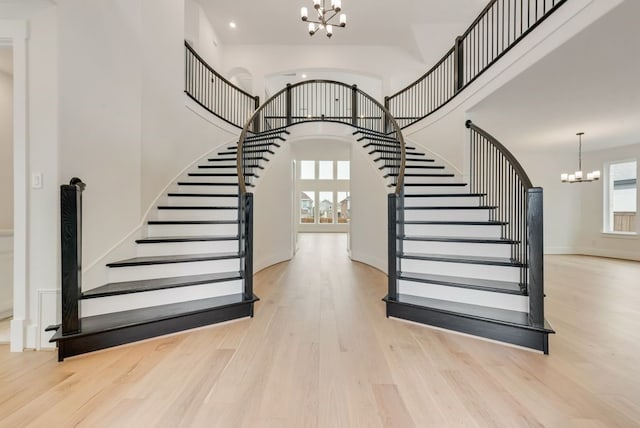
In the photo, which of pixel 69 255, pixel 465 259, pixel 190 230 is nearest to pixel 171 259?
pixel 190 230

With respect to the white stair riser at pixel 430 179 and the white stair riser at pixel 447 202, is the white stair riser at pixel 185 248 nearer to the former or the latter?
the white stair riser at pixel 447 202

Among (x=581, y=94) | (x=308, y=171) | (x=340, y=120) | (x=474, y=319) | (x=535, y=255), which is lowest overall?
(x=474, y=319)

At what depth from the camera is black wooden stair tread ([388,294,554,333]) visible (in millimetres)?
2271

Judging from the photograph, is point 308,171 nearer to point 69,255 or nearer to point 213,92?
point 213,92

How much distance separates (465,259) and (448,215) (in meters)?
1.02

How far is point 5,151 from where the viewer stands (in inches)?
117

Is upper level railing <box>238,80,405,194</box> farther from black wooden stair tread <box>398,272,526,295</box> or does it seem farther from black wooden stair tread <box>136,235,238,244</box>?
black wooden stair tread <box>398,272,526,295</box>

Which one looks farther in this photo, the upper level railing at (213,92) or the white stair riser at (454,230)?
the upper level railing at (213,92)

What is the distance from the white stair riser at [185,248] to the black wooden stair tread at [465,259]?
6.61 ft

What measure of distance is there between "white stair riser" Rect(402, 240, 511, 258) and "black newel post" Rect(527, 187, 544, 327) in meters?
0.78

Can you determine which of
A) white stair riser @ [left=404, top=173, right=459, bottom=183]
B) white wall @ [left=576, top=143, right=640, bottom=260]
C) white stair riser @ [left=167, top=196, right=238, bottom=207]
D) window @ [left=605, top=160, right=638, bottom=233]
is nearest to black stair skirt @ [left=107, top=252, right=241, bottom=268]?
white stair riser @ [left=167, top=196, right=238, bottom=207]

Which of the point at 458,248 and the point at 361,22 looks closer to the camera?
the point at 458,248

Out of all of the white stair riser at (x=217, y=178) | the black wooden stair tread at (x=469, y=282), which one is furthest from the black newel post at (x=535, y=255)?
the white stair riser at (x=217, y=178)

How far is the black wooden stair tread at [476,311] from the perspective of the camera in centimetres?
227
